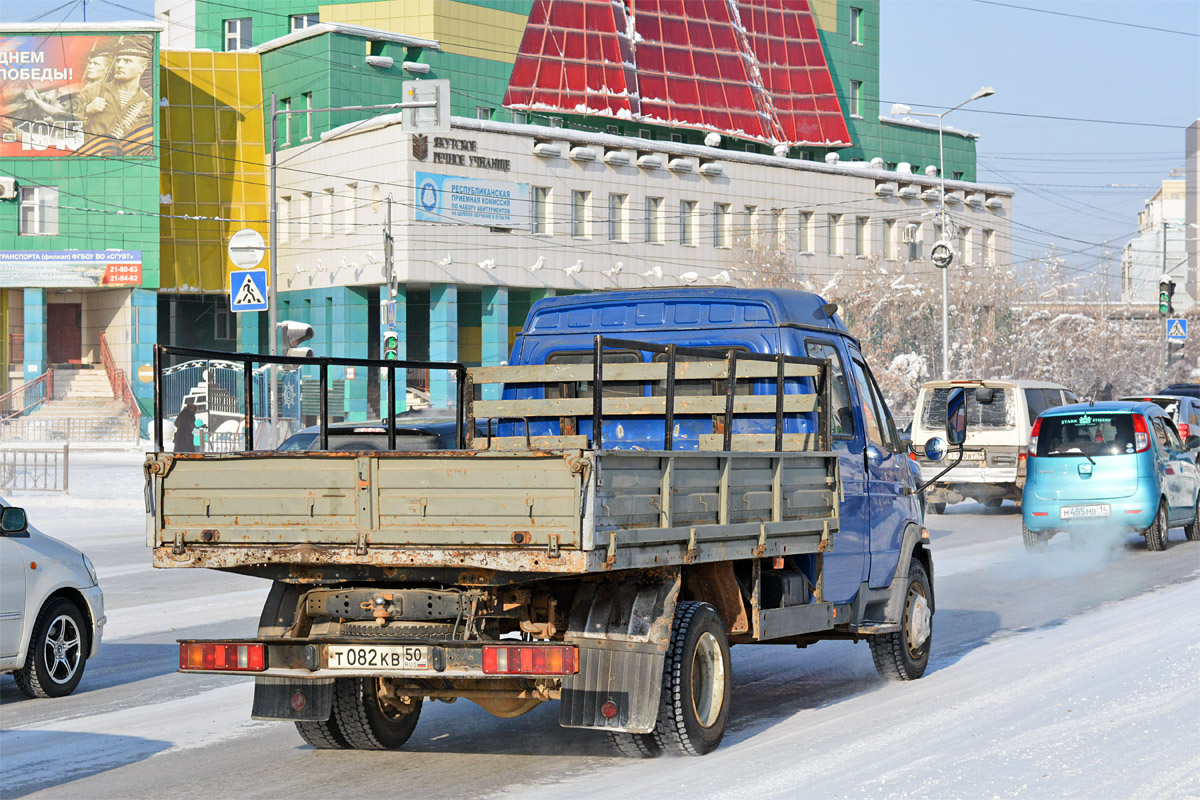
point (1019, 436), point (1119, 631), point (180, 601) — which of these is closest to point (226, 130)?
point (1019, 436)

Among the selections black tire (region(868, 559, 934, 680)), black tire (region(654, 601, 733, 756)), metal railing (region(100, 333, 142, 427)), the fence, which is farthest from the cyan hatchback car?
metal railing (region(100, 333, 142, 427))

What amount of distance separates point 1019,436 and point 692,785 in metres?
18.1

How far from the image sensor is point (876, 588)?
941 cm

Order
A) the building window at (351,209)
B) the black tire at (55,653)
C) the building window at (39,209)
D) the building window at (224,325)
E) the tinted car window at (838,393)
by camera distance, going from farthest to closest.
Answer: the building window at (224,325) → the building window at (39,209) → the building window at (351,209) → the black tire at (55,653) → the tinted car window at (838,393)

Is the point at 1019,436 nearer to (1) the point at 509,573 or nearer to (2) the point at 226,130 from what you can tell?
(1) the point at 509,573

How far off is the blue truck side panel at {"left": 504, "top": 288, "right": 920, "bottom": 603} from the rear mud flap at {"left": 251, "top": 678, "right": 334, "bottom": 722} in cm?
220

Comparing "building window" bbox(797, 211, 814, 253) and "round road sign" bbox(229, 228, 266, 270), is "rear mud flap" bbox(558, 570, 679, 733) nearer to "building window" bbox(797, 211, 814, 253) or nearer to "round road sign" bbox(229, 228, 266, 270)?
"round road sign" bbox(229, 228, 266, 270)

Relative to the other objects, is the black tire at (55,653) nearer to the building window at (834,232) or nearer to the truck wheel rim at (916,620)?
the truck wheel rim at (916,620)

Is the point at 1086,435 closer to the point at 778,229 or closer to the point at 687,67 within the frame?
the point at 778,229

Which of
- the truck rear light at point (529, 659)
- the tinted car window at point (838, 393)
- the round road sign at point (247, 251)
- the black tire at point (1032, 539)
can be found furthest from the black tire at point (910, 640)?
the round road sign at point (247, 251)

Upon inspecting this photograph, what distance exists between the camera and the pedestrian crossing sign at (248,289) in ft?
74.1

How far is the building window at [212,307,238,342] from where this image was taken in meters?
64.0

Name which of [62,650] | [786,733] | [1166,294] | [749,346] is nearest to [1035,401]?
[749,346]

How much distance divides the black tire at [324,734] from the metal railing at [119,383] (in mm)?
47114
